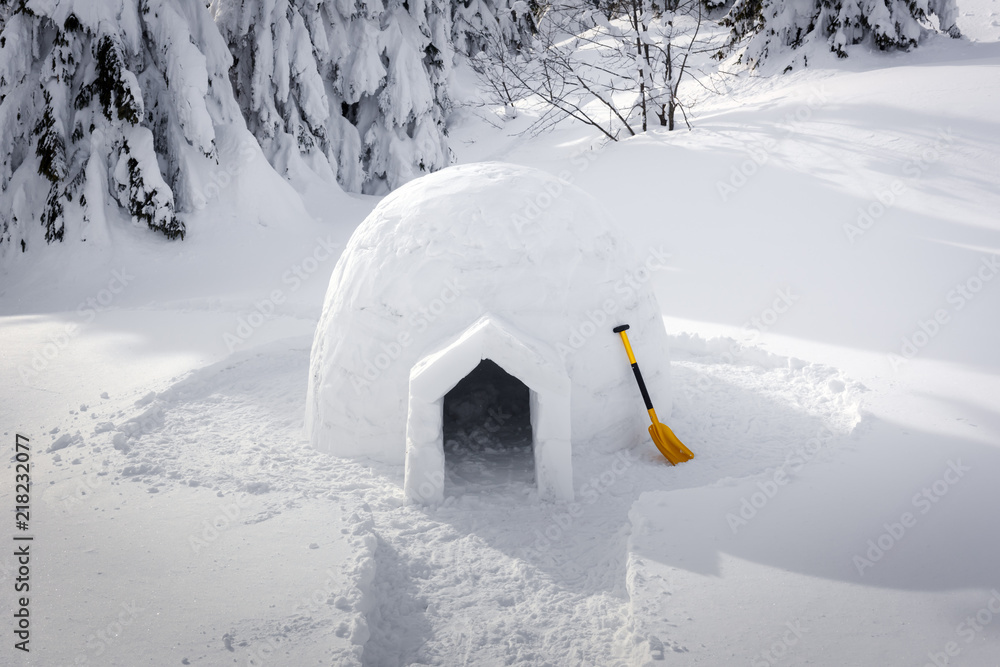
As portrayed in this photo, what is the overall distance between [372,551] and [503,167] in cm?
269

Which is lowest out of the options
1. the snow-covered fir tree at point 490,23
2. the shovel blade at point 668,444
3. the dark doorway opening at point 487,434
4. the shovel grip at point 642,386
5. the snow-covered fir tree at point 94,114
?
the dark doorway opening at point 487,434

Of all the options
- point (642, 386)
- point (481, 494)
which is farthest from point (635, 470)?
point (481, 494)

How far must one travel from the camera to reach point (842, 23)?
34.2ft

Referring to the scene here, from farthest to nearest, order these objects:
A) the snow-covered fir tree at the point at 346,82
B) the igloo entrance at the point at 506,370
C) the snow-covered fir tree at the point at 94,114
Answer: the snow-covered fir tree at the point at 346,82 → the snow-covered fir tree at the point at 94,114 → the igloo entrance at the point at 506,370

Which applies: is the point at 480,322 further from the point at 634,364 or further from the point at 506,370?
the point at 634,364

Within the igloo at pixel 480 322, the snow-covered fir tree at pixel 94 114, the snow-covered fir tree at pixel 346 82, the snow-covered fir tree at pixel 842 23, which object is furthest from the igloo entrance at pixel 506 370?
the snow-covered fir tree at pixel 842 23

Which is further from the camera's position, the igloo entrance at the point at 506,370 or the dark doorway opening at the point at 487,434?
the dark doorway opening at the point at 487,434

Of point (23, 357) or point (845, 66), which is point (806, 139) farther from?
point (23, 357)

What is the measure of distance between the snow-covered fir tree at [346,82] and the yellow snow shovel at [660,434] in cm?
765

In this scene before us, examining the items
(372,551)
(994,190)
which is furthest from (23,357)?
(994,190)

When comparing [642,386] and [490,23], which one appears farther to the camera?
[490,23]

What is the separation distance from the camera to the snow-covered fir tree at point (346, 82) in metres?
10.0

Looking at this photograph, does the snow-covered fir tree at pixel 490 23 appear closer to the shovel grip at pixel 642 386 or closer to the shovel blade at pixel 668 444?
the shovel grip at pixel 642 386

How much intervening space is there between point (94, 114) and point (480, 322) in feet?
24.0
